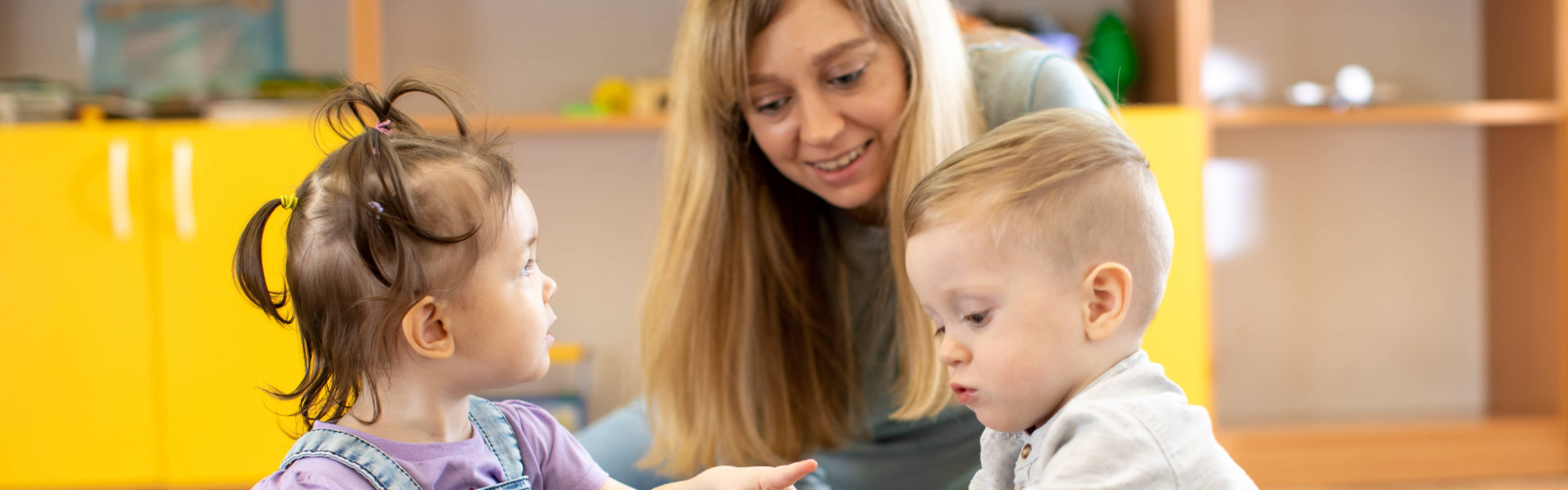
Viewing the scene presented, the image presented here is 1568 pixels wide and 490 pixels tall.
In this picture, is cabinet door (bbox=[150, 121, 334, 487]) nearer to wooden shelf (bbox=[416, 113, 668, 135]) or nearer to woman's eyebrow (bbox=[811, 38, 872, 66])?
wooden shelf (bbox=[416, 113, 668, 135])

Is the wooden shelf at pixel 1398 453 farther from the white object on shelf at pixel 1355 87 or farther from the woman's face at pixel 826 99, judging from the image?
the woman's face at pixel 826 99

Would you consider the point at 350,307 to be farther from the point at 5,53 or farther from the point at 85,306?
the point at 5,53

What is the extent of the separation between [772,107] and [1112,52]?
138cm

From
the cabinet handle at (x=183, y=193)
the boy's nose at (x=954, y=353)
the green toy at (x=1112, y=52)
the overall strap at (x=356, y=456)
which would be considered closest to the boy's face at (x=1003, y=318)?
the boy's nose at (x=954, y=353)

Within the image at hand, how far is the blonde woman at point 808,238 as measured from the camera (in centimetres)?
128

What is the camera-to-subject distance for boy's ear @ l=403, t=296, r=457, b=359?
2.68ft

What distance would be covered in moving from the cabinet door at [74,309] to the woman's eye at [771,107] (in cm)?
151

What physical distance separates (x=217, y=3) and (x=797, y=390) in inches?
73.3

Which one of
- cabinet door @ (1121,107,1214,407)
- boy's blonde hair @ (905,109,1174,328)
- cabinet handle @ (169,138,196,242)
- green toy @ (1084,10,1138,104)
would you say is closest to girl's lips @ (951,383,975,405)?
boy's blonde hair @ (905,109,1174,328)

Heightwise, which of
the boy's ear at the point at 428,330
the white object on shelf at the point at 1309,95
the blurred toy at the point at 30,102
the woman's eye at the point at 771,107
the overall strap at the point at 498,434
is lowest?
the overall strap at the point at 498,434

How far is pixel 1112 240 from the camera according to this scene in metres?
0.80

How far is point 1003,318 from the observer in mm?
797

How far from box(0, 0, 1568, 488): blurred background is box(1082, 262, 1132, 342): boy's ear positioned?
139 cm

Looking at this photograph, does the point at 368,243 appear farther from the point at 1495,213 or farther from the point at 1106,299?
the point at 1495,213
